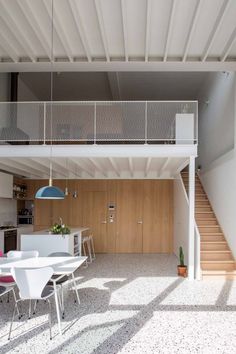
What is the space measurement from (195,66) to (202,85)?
3768 mm

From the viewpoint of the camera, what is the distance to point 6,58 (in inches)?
275

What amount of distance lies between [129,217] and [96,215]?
1.05m

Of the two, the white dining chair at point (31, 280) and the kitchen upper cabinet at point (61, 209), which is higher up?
the kitchen upper cabinet at point (61, 209)

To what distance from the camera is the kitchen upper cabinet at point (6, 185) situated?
8.49 m

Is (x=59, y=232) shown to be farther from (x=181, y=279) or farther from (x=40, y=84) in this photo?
(x=40, y=84)

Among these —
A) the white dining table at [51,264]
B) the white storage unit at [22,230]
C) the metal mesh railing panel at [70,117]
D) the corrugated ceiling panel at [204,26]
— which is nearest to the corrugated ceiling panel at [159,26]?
the corrugated ceiling panel at [204,26]

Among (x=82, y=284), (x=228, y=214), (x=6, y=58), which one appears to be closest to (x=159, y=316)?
(x=82, y=284)

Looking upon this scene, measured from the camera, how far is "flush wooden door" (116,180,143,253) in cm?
1045

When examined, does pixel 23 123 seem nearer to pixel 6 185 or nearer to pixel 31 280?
pixel 6 185

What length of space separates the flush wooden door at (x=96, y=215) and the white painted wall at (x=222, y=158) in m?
3.21

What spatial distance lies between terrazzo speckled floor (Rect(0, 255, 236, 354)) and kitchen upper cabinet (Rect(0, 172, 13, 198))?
135 inches

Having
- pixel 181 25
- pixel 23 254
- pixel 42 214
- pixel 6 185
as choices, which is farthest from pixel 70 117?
pixel 42 214

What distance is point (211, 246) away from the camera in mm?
7551

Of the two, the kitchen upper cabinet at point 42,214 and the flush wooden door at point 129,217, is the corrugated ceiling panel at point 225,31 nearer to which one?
the flush wooden door at point 129,217
